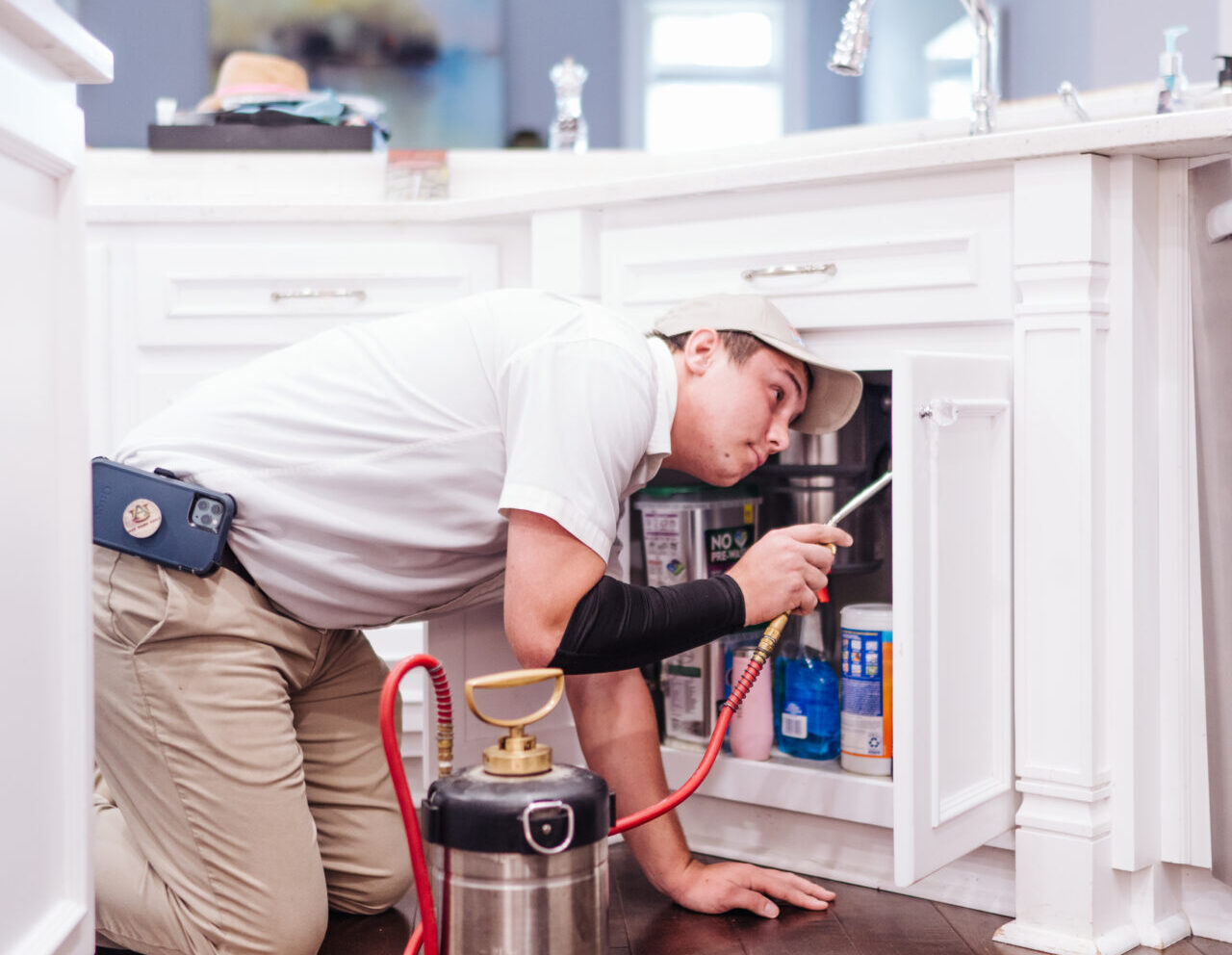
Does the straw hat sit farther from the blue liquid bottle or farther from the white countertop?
the blue liquid bottle

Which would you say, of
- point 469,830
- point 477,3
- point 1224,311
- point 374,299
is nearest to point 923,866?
point 469,830

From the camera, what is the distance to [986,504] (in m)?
1.36

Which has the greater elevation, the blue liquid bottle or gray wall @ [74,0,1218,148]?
gray wall @ [74,0,1218,148]

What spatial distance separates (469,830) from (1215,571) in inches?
32.2

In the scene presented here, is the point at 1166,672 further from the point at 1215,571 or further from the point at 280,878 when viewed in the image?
the point at 280,878

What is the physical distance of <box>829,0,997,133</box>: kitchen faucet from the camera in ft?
5.54

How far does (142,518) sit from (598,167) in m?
1.27

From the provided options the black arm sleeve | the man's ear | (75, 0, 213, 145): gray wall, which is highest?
(75, 0, 213, 145): gray wall

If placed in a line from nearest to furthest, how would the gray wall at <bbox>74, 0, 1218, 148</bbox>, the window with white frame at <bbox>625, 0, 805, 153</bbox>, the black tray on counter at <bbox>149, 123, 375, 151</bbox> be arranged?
the black tray on counter at <bbox>149, 123, 375, 151</bbox> → the gray wall at <bbox>74, 0, 1218, 148</bbox> → the window with white frame at <bbox>625, 0, 805, 153</bbox>

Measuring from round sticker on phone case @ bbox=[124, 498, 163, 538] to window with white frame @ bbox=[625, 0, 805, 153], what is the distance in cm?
548

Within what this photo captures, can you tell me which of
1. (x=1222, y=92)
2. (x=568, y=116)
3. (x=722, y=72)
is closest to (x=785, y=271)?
(x=1222, y=92)

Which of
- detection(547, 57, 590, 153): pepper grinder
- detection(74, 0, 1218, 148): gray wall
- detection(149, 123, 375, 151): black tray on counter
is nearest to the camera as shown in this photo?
detection(149, 123, 375, 151): black tray on counter

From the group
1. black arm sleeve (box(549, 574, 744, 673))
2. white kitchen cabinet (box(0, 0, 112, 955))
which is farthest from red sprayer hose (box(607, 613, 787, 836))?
white kitchen cabinet (box(0, 0, 112, 955))

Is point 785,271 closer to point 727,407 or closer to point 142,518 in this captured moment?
point 727,407
